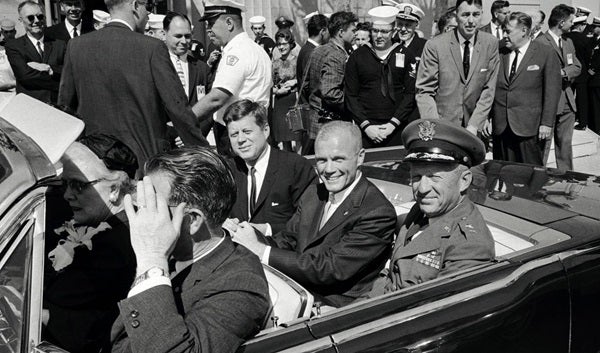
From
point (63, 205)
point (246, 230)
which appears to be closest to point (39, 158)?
point (63, 205)

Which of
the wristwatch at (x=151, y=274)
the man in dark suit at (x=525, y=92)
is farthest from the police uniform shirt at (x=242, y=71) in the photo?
the wristwatch at (x=151, y=274)

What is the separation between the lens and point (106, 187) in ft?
8.96

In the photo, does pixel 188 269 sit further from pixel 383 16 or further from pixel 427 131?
pixel 383 16

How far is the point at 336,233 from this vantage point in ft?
10.0

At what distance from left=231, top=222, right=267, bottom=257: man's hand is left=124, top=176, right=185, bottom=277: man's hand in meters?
1.16

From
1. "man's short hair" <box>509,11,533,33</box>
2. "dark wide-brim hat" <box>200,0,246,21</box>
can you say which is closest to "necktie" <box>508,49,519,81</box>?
"man's short hair" <box>509,11,533,33</box>

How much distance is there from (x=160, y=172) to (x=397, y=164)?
222 cm

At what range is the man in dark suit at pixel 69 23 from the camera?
7.03 meters

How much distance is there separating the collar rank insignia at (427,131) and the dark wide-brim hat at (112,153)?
48.6 inches

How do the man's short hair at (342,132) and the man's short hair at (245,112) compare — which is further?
the man's short hair at (245,112)

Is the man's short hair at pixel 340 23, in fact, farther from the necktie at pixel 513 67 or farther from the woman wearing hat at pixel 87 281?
the woman wearing hat at pixel 87 281

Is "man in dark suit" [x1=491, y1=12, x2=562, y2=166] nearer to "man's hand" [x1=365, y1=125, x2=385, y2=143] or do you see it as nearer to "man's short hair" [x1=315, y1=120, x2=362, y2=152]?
"man's hand" [x1=365, y1=125, x2=385, y2=143]

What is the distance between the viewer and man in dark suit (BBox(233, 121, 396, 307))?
9.50 feet

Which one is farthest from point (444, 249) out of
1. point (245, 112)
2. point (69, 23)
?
point (69, 23)
